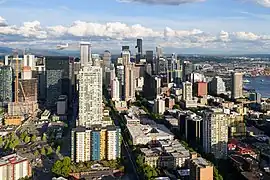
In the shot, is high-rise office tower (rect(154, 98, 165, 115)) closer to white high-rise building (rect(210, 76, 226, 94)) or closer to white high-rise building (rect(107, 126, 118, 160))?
white high-rise building (rect(210, 76, 226, 94))

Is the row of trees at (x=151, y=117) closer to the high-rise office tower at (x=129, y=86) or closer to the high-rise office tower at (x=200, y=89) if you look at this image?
the high-rise office tower at (x=129, y=86)

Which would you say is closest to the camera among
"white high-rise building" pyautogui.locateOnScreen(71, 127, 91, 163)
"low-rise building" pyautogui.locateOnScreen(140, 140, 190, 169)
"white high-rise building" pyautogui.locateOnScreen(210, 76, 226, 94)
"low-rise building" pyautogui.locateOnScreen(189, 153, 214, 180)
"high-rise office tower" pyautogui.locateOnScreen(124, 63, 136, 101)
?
"low-rise building" pyautogui.locateOnScreen(189, 153, 214, 180)

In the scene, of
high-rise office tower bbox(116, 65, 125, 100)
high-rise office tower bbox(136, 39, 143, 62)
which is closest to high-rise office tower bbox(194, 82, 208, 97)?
high-rise office tower bbox(116, 65, 125, 100)

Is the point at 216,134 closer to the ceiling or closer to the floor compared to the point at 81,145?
closer to the ceiling

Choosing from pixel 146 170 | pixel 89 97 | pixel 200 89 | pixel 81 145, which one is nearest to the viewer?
pixel 146 170

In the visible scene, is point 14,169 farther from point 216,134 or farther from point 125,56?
point 125,56

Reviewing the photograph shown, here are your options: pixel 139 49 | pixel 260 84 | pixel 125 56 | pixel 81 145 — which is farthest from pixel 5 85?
pixel 260 84

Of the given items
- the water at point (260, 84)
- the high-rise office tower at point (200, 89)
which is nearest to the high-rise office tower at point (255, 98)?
the high-rise office tower at point (200, 89)
